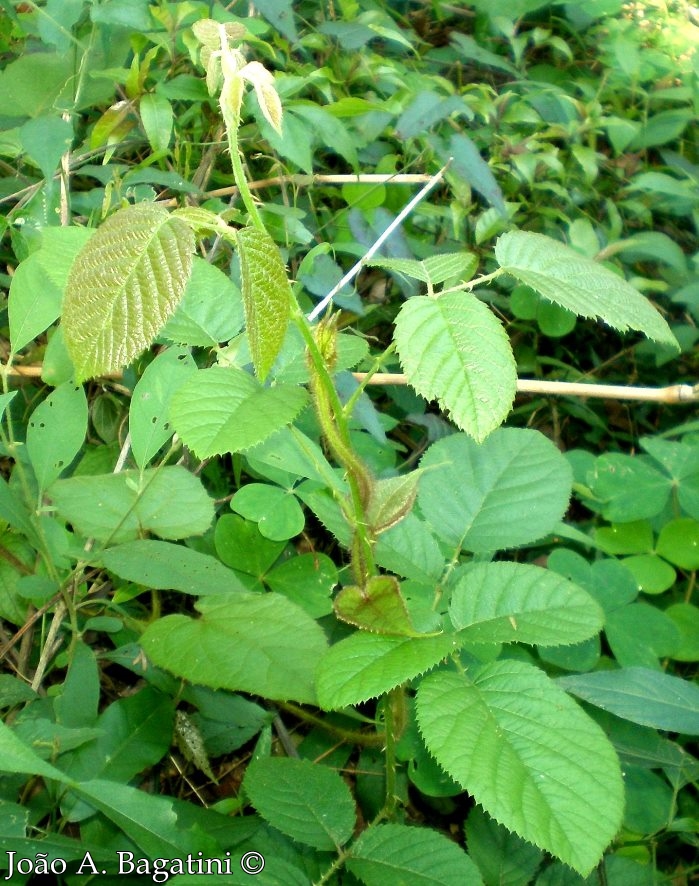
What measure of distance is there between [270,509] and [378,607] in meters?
0.48

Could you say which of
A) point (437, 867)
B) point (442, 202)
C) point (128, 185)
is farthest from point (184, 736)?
point (442, 202)

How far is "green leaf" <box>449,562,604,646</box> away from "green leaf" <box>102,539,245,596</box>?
314 millimetres

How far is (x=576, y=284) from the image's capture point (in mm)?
813

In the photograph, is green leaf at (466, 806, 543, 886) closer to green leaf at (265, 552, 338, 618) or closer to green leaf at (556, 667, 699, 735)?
green leaf at (556, 667, 699, 735)

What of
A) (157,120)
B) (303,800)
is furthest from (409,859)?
(157,120)

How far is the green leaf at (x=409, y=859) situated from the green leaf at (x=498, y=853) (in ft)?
0.54

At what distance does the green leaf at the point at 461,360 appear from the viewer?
0.70 meters

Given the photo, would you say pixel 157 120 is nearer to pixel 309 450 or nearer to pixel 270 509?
pixel 270 509

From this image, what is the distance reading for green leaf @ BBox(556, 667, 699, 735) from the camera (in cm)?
112

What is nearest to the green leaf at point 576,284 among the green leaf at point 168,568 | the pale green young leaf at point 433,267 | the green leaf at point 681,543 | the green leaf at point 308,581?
the pale green young leaf at point 433,267

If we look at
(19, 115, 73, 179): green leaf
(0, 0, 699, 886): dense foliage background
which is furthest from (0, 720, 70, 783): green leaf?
(19, 115, 73, 179): green leaf

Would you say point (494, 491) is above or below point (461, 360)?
below

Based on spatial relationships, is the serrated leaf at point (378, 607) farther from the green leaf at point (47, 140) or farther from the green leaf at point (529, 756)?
the green leaf at point (47, 140)

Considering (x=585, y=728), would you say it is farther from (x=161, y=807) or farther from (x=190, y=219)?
(x=190, y=219)
